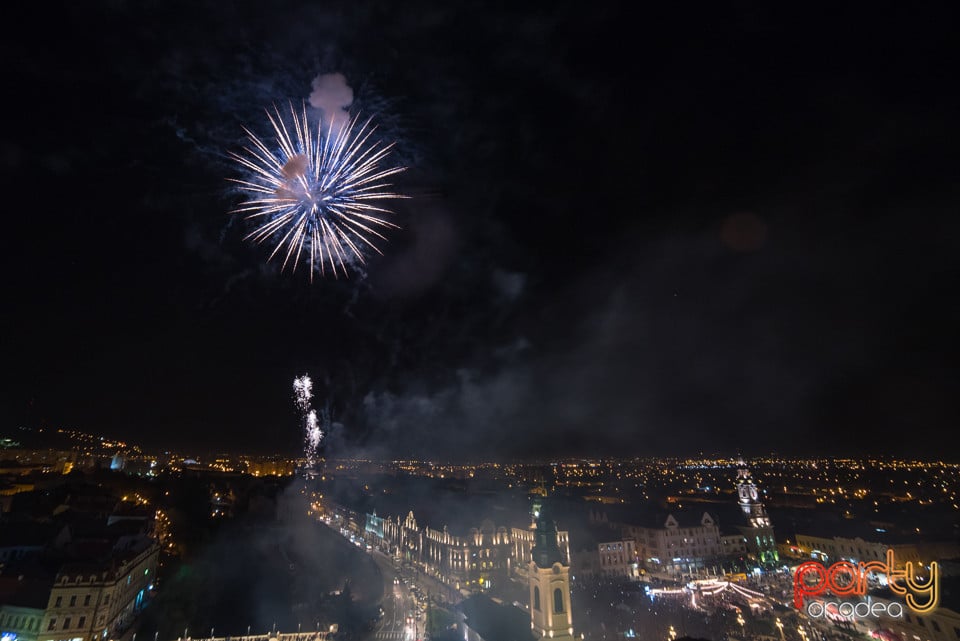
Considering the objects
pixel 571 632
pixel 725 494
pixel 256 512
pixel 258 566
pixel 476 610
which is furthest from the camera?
pixel 725 494

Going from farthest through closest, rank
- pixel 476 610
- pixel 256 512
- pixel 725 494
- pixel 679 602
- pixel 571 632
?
pixel 725 494 → pixel 256 512 → pixel 679 602 → pixel 476 610 → pixel 571 632

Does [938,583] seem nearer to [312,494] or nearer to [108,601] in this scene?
[108,601]

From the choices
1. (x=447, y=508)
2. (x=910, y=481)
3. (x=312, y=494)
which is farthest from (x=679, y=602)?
(x=910, y=481)

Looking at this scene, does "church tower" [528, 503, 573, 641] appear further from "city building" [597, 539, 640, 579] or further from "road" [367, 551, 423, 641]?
"city building" [597, 539, 640, 579]

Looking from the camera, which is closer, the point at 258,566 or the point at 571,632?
the point at 571,632
